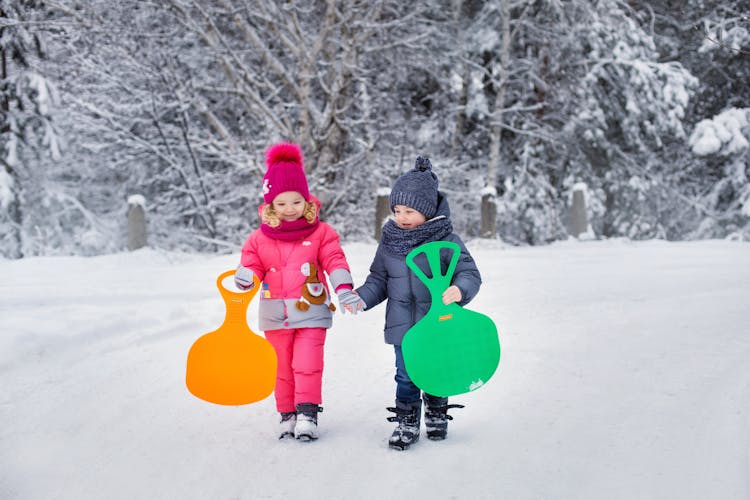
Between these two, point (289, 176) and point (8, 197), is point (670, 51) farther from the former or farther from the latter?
point (289, 176)

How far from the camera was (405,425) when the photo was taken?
10.2ft

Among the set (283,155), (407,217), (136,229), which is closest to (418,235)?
(407,217)

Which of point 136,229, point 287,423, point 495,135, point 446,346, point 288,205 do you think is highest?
point 495,135

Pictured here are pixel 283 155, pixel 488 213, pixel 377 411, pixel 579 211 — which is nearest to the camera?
pixel 283 155

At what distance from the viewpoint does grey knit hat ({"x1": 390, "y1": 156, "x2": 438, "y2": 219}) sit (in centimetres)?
311

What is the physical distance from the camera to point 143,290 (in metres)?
6.28

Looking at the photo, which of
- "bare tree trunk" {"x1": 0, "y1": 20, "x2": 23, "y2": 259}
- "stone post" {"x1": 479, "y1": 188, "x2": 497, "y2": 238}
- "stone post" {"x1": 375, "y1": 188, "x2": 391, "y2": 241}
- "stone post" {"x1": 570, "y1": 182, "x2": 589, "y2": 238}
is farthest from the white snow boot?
"stone post" {"x1": 570, "y1": 182, "x2": 589, "y2": 238}

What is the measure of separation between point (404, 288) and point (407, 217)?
0.32 metres

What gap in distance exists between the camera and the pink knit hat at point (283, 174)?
325 cm

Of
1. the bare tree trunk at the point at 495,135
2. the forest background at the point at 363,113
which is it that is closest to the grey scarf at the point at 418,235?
the forest background at the point at 363,113

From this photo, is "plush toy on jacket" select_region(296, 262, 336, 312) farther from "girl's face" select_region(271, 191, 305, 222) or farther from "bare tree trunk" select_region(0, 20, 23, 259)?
"bare tree trunk" select_region(0, 20, 23, 259)

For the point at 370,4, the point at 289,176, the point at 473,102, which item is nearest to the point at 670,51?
the point at 473,102

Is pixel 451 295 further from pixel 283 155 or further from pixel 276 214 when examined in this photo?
pixel 283 155

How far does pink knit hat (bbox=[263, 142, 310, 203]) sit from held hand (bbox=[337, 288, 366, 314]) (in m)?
0.54
